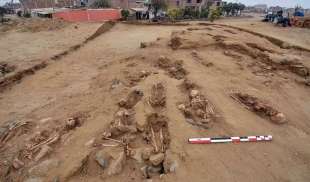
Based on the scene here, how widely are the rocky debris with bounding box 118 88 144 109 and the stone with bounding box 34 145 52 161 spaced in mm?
1624

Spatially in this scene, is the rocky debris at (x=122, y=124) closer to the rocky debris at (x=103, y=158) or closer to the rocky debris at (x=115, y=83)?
the rocky debris at (x=103, y=158)

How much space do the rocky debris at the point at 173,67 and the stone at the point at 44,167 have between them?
3769 millimetres

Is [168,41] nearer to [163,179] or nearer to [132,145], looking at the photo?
[132,145]

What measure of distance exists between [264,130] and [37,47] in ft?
38.8

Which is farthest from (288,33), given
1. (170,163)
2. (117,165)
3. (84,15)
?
(84,15)

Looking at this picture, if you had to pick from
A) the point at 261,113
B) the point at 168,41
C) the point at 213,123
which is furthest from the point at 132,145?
the point at 168,41

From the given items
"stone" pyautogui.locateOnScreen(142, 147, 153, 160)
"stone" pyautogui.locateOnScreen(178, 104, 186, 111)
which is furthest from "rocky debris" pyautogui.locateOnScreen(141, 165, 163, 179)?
"stone" pyautogui.locateOnScreen(178, 104, 186, 111)

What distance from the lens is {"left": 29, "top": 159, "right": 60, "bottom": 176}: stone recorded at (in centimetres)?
327

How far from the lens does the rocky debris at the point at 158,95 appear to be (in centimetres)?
473

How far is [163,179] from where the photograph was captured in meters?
2.96

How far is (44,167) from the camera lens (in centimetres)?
334

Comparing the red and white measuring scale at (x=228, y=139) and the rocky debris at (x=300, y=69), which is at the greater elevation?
the rocky debris at (x=300, y=69)

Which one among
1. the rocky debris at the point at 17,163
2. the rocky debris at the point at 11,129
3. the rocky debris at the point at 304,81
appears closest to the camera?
the rocky debris at the point at 17,163

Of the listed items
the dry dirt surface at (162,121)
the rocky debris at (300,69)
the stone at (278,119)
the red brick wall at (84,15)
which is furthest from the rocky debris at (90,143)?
the red brick wall at (84,15)
